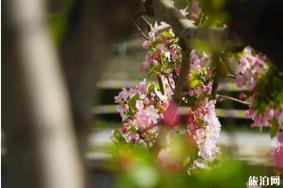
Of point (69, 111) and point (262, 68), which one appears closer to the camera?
point (69, 111)

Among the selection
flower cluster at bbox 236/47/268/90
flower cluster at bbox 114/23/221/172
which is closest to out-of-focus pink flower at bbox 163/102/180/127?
flower cluster at bbox 114/23/221/172

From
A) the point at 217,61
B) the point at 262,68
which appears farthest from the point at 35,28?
the point at 262,68

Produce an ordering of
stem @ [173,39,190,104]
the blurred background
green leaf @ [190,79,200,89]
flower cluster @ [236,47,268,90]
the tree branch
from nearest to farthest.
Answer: the blurred background < the tree branch < flower cluster @ [236,47,268,90] < stem @ [173,39,190,104] < green leaf @ [190,79,200,89]

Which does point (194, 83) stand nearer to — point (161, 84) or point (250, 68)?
point (161, 84)

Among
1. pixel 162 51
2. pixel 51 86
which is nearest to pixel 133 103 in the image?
pixel 162 51

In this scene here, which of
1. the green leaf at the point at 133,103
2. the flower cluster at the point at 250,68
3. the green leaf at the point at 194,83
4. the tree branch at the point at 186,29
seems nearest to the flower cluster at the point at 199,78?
the green leaf at the point at 194,83

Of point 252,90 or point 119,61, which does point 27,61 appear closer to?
point 252,90

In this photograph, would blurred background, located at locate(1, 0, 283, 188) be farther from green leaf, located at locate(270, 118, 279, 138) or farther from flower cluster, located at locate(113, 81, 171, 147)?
flower cluster, located at locate(113, 81, 171, 147)

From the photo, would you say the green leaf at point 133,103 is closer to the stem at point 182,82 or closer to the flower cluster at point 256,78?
the stem at point 182,82

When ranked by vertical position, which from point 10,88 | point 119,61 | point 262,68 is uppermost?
point 10,88
